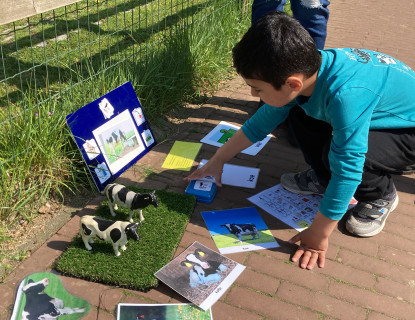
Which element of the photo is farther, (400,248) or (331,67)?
(400,248)

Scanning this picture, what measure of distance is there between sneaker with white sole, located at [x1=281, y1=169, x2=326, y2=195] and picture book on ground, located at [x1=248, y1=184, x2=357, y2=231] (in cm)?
3

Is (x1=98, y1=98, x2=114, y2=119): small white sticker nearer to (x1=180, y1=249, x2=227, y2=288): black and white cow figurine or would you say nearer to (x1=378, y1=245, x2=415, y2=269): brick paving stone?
(x1=180, y1=249, x2=227, y2=288): black and white cow figurine

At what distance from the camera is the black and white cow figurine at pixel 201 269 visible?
2.43m

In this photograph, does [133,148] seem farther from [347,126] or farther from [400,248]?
[400,248]

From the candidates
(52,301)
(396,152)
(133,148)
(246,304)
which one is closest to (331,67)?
(396,152)

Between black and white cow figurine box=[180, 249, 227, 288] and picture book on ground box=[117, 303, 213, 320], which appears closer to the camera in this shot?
picture book on ground box=[117, 303, 213, 320]

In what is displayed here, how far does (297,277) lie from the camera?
2.52 meters

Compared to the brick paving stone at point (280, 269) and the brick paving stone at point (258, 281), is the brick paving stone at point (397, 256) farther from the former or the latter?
the brick paving stone at point (258, 281)

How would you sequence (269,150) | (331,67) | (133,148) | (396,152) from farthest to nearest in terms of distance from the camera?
1. (269,150)
2. (133,148)
3. (396,152)
4. (331,67)

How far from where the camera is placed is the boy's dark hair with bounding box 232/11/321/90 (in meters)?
2.18

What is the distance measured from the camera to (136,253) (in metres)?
2.56

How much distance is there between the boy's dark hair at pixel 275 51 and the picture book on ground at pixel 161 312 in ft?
3.87

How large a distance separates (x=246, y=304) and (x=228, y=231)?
1.85 ft

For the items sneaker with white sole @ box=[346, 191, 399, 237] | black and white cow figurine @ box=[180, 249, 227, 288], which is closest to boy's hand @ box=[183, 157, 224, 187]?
black and white cow figurine @ box=[180, 249, 227, 288]
